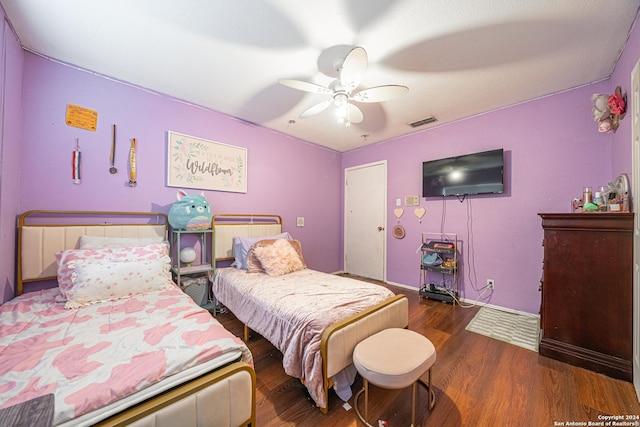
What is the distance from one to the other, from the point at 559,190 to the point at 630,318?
4.35ft

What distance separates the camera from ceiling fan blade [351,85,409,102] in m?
1.84

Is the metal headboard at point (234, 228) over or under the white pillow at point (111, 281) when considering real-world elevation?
over

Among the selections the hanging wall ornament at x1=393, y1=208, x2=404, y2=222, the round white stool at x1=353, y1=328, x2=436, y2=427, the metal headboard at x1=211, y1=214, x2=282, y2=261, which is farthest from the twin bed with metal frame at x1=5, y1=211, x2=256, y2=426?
the hanging wall ornament at x1=393, y1=208, x2=404, y2=222

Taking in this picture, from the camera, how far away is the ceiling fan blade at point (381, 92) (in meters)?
1.84

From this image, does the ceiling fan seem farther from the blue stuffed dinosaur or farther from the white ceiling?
the blue stuffed dinosaur

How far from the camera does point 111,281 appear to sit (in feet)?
5.31

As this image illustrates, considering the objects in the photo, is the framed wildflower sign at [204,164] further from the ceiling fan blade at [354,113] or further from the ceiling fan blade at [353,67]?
the ceiling fan blade at [353,67]

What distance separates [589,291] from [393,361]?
1.69 metres

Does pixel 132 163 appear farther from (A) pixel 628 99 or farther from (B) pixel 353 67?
(A) pixel 628 99

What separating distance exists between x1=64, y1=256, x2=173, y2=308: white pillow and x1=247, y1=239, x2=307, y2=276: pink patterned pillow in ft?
2.90

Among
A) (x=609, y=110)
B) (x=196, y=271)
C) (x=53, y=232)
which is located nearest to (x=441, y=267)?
(x=609, y=110)

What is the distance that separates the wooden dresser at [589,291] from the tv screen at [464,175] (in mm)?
1004

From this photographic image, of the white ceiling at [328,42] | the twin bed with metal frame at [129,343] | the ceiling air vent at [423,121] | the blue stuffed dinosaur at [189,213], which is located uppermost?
the white ceiling at [328,42]

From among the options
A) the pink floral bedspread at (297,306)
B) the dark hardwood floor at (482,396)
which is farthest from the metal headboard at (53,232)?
the dark hardwood floor at (482,396)
